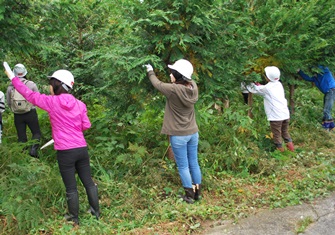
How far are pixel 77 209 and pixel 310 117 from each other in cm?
695

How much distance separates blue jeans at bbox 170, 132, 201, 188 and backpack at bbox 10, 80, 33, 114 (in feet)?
9.27

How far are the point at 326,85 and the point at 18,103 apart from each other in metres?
6.71

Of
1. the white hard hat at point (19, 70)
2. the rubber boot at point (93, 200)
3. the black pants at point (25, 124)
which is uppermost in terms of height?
the white hard hat at point (19, 70)

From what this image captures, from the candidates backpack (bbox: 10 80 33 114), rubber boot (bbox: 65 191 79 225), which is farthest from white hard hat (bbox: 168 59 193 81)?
backpack (bbox: 10 80 33 114)

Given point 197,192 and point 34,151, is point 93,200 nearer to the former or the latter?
point 197,192

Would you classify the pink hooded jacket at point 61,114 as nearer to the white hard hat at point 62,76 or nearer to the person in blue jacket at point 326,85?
the white hard hat at point 62,76

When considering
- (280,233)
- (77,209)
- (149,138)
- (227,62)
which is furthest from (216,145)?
(77,209)

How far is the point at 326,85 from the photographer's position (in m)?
8.35

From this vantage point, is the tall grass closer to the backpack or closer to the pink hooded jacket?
the backpack

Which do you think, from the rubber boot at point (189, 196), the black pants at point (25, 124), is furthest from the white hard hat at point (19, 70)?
the rubber boot at point (189, 196)

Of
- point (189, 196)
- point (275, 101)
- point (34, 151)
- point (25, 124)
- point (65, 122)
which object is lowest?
point (189, 196)

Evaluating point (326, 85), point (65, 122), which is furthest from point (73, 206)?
point (326, 85)

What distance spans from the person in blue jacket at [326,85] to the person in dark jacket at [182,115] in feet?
14.3

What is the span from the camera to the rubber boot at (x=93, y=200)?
4.43m
